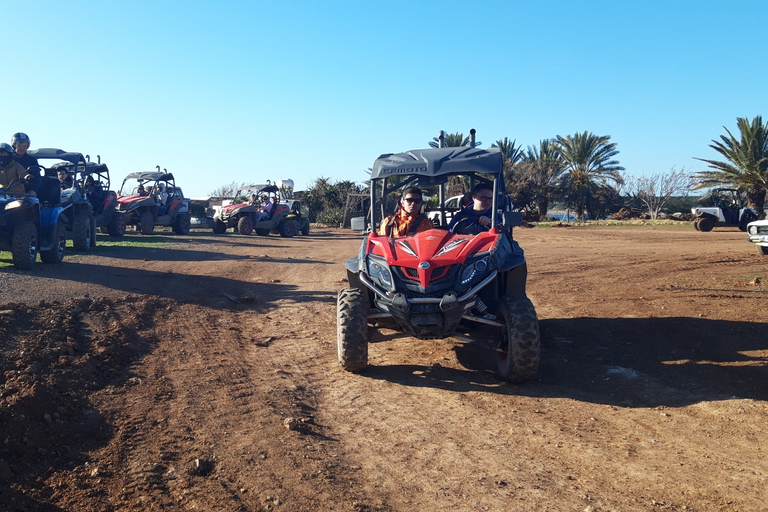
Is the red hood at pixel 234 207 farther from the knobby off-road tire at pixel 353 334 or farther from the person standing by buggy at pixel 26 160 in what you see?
the knobby off-road tire at pixel 353 334

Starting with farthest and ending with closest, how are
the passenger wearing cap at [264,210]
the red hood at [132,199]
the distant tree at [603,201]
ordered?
the distant tree at [603,201] < the passenger wearing cap at [264,210] < the red hood at [132,199]

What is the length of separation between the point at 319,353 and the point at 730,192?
89.9ft

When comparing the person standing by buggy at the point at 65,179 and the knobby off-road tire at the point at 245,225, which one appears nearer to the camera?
the person standing by buggy at the point at 65,179

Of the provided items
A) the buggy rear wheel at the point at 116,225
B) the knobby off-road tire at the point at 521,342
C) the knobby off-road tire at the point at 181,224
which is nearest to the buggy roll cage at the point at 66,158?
the buggy rear wheel at the point at 116,225

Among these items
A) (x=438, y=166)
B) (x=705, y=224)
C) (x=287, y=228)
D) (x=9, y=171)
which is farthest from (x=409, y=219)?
(x=705, y=224)

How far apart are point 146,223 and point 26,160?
10864 mm

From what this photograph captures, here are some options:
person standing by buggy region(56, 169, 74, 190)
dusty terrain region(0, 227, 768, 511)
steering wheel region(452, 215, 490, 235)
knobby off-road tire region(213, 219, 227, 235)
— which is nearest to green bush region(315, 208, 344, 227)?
knobby off-road tire region(213, 219, 227, 235)

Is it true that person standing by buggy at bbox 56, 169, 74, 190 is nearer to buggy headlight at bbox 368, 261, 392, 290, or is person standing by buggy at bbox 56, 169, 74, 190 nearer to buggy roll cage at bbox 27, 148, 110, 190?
buggy roll cage at bbox 27, 148, 110, 190

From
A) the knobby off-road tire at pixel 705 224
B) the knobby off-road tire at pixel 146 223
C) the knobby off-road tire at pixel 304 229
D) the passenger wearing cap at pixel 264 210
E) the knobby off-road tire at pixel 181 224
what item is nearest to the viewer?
the knobby off-road tire at pixel 146 223

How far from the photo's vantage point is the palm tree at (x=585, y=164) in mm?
42625

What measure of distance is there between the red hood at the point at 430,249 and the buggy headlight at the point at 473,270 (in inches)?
3.6

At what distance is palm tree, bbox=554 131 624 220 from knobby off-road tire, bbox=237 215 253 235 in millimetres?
25351

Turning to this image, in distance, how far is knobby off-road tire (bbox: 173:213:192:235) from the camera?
2391 cm

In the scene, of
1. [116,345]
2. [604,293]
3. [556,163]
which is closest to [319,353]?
[116,345]
